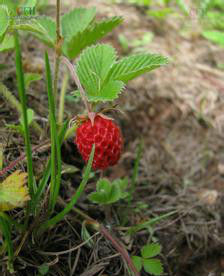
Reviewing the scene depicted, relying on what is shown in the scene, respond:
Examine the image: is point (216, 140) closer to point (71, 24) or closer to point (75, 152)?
point (75, 152)

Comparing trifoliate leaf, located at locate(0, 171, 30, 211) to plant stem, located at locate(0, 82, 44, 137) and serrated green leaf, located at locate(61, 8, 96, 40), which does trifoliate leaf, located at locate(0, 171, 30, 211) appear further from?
serrated green leaf, located at locate(61, 8, 96, 40)

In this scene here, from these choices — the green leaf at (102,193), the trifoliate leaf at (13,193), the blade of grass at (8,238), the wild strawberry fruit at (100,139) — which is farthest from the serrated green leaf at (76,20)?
the blade of grass at (8,238)

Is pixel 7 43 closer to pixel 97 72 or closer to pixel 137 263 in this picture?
pixel 97 72

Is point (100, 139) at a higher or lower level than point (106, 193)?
higher

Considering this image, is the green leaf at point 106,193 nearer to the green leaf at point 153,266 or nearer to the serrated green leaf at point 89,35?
the green leaf at point 153,266

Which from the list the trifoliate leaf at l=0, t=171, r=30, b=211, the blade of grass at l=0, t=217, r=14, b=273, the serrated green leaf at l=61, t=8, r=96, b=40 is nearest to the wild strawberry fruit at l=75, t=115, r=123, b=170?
the trifoliate leaf at l=0, t=171, r=30, b=211

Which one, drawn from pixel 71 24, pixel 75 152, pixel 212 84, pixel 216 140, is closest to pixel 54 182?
pixel 75 152

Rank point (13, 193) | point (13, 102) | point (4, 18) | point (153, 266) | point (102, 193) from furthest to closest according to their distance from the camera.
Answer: point (13, 102) < point (102, 193) < point (153, 266) < point (4, 18) < point (13, 193)

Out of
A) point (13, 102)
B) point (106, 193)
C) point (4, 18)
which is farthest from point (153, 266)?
point (4, 18)
